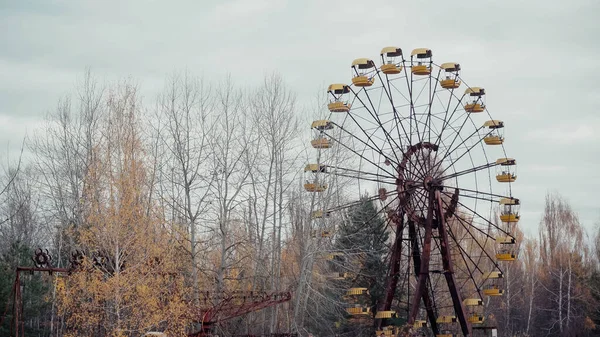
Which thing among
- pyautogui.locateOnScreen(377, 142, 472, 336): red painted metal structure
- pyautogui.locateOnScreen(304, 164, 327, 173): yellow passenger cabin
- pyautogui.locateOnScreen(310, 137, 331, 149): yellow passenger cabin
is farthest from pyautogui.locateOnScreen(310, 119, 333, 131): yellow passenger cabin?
pyautogui.locateOnScreen(377, 142, 472, 336): red painted metal structure

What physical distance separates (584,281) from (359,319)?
23678 mm

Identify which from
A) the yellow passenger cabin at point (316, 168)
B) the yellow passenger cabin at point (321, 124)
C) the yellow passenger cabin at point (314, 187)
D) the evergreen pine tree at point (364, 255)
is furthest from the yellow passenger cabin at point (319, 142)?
the evergreen pine tree at point (364, 255)

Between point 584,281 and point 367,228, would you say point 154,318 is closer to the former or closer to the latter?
point 367,228

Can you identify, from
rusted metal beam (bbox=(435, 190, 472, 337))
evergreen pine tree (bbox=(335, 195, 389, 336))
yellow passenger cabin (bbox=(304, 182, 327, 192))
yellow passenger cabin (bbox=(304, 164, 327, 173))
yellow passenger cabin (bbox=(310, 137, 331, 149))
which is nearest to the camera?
rusted metal beam (bbox=(435, 190, 472, 337))

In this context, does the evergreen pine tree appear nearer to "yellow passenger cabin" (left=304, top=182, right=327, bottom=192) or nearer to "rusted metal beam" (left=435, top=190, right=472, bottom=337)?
"yellow passenger cabin" (left=304, top=182, right=327, bottom=192)

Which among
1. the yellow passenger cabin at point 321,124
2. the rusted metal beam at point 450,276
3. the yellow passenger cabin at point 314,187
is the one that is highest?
the yellow passenger cabin at point 321,124

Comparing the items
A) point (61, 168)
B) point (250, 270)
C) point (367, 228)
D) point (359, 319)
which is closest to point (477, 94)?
point (367, 228)

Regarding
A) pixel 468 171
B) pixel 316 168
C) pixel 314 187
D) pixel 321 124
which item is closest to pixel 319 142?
pixel 321 124

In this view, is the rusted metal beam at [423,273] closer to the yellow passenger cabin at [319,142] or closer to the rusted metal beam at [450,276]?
the rusted metal beam at [450,276]

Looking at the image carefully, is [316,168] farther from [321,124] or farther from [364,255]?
[364,255]

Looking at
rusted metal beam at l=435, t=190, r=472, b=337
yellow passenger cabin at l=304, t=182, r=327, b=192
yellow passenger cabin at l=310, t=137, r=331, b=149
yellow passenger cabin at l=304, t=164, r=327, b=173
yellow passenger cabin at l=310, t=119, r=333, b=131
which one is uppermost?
Answer: yellow passenger cabin at l=310, t=119, r=333, b=131

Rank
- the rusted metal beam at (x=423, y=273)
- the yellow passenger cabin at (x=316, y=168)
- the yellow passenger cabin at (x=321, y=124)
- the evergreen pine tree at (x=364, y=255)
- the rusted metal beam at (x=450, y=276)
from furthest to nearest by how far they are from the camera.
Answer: the evergreen pine tree at (x=364, y=255) < the yellow passenger cabin at (x=316, y=168) < the yellow passenger cabin at (x=321, y=124) < the rusted metal beam at (x=423, y=273) < the rusted metal beam at (x=450, y=276)

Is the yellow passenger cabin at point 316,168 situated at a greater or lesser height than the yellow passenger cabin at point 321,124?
lesser

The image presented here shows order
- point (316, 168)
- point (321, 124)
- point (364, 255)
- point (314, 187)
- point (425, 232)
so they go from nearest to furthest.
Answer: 1. point (425, 232)
2. point (321, 124)
3. point (316, 168)
4. point (314, 187)
5. point (364, 255)
